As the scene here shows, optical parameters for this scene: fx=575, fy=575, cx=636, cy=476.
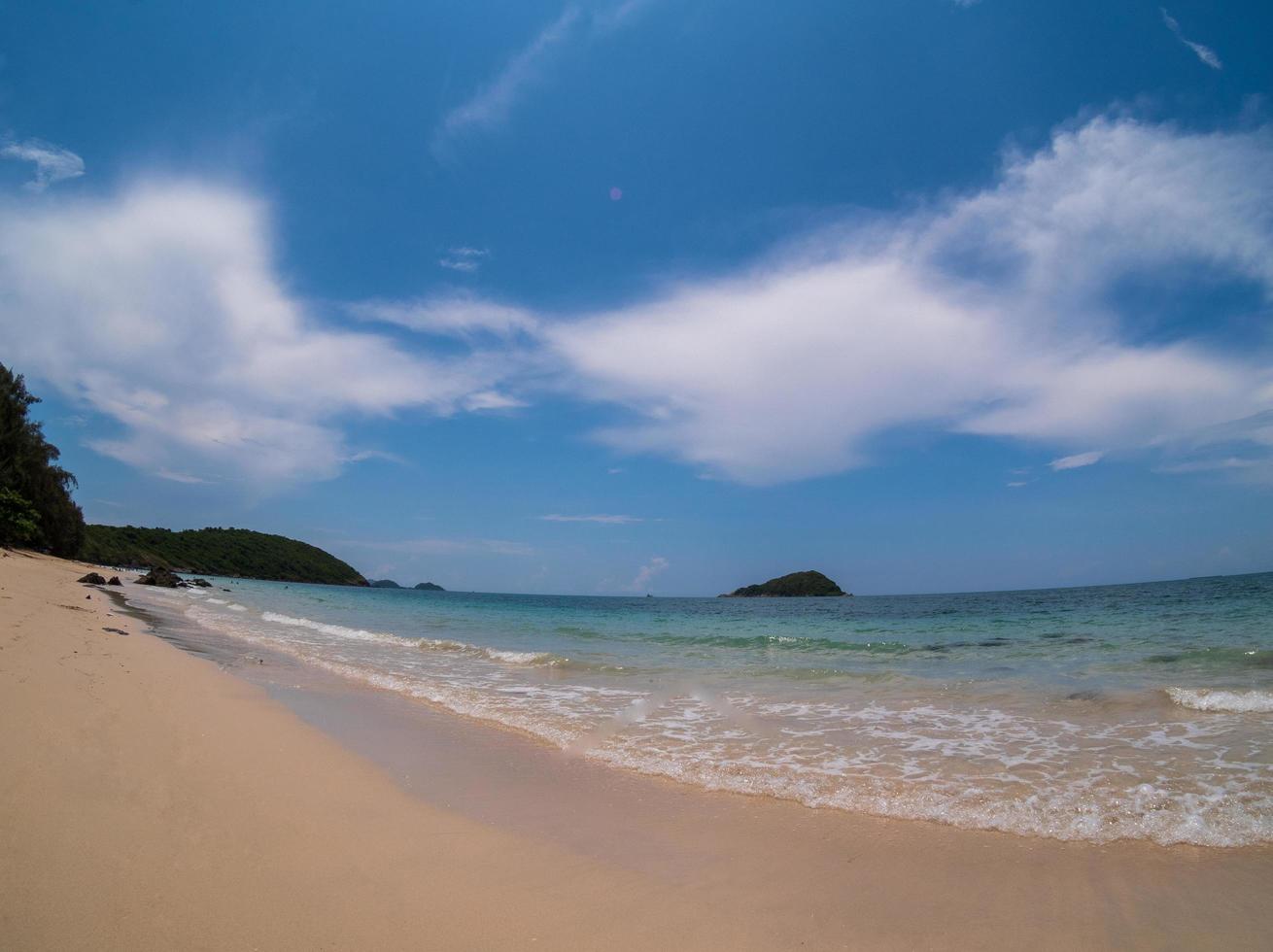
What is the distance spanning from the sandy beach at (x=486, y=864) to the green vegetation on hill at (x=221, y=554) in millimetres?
84765

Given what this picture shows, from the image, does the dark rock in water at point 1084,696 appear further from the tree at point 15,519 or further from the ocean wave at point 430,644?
the tree at point 15,519

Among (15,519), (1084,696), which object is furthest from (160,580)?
(1084,696)

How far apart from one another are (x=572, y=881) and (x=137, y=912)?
2.03 meters

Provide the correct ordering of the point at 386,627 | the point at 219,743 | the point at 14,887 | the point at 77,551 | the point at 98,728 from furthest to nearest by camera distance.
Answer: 1. the point at 77,551
2. the point at 386,627
3. the point at 219,743
4. the point at 98,728
5. the point at 14,887

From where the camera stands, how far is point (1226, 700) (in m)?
8.02


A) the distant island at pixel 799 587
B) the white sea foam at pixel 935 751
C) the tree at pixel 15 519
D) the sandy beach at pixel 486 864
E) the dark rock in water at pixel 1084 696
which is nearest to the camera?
the sandy beach at pixel 486 864

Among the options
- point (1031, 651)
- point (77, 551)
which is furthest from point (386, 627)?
point (77, 551)

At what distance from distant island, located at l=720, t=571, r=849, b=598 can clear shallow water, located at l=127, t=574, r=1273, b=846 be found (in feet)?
350

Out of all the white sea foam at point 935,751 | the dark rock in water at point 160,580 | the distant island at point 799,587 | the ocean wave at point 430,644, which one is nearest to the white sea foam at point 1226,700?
the white sea foam at point 935,751

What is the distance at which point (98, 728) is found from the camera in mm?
4863

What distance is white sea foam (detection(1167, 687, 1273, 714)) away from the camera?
25.5ft

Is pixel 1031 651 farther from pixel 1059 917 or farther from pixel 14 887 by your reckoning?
pixel 14 887

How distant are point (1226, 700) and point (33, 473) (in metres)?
62.3

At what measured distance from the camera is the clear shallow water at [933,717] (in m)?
4.75
